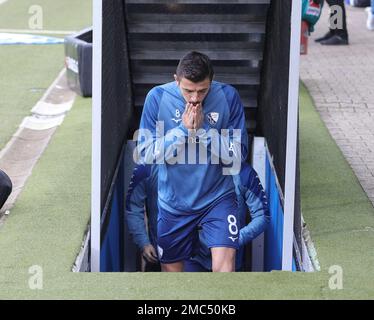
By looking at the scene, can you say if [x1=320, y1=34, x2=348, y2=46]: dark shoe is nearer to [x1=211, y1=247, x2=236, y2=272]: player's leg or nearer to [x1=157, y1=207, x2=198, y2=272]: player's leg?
[x1=157, y1=207, x2=198, y2=272]: player's leg

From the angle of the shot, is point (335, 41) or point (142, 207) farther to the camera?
point (335, 41)

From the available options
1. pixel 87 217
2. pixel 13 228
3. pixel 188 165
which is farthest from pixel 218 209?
pixel 13 228

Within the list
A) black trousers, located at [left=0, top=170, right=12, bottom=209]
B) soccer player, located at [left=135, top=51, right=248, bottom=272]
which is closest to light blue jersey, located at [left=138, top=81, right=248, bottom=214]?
soccer player, located at [left=135, top=51, right=248, bottom=272]

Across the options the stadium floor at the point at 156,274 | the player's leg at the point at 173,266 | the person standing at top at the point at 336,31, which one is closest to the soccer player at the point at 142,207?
the player's leg at the point at 173,266

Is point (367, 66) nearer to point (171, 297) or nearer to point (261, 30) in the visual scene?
point (261, 30)

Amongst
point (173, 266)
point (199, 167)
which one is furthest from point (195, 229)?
point (199, 167)

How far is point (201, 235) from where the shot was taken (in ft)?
25.4

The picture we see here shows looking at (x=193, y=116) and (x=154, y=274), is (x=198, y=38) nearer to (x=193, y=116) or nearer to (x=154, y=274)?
(x=193, y=116)

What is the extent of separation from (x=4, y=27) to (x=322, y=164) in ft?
41.6

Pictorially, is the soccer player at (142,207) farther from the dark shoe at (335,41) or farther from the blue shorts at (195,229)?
the dark shoe at (335,41)

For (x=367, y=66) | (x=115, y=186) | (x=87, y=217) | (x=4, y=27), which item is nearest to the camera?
(x=87, y=217)

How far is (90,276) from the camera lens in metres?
6.73

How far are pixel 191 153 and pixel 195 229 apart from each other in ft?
2.20

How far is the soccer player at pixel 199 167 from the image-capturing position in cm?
743
